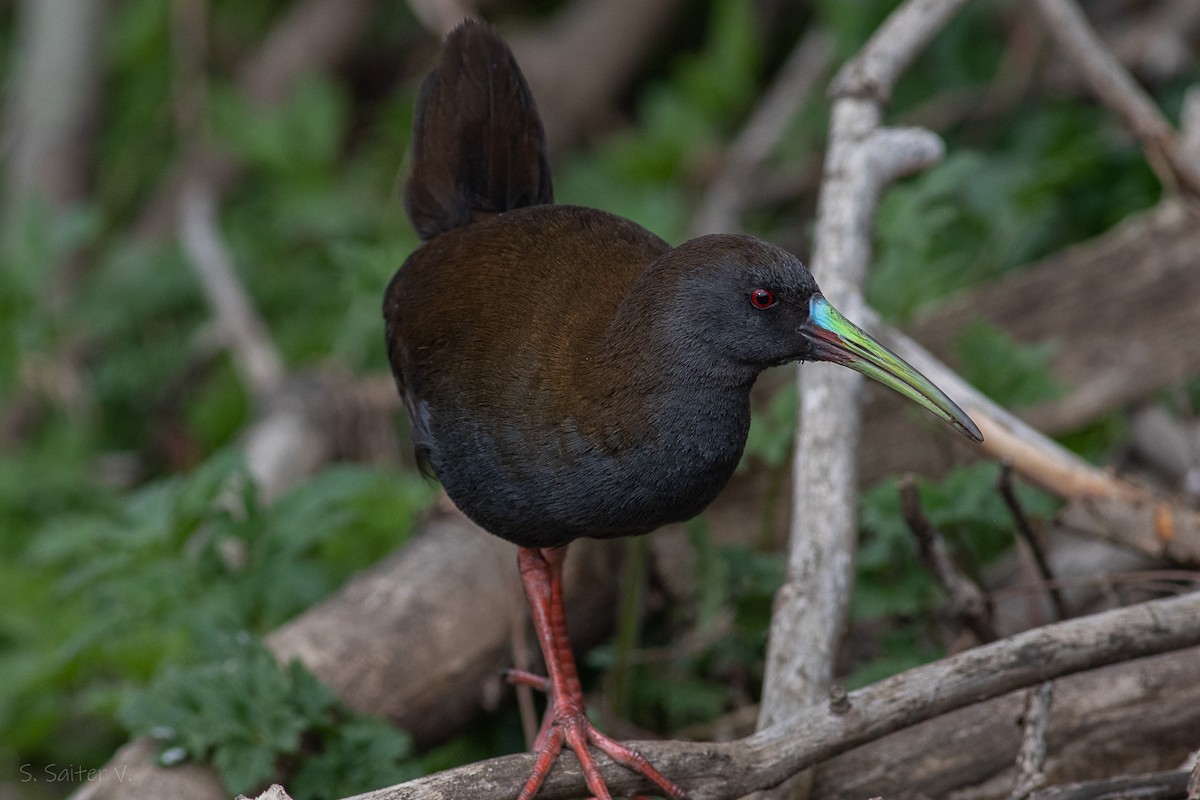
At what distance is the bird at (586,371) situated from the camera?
2.83 meters

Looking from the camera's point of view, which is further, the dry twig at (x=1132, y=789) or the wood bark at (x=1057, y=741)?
the wood bark at (x=1057, y=741)

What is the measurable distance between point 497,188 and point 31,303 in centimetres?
303

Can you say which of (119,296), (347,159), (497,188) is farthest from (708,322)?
(347,159)

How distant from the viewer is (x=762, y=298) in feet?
9.27

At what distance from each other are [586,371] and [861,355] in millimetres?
545

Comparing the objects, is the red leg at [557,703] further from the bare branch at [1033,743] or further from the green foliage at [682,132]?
the green foliage at [682,132]

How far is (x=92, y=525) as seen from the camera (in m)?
4.12

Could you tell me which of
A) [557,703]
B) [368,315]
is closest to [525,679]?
[557,703]

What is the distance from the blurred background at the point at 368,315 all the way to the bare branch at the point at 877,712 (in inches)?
26.0

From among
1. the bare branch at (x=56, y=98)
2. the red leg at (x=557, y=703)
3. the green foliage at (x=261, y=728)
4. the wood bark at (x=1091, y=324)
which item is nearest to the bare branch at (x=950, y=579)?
the red leg at (x=557, y=703)

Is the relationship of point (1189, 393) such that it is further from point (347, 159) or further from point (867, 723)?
point (347, 159)

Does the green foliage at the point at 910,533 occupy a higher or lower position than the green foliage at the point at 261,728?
higher

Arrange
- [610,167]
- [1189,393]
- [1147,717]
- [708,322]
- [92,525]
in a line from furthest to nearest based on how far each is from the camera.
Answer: [610,167] → [1189,393] → [92,525] → [1147,717] → [708,322]

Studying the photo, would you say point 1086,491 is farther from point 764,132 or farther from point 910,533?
point 764,132
